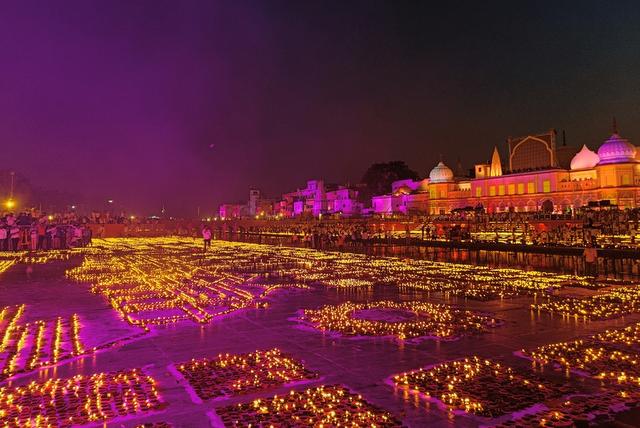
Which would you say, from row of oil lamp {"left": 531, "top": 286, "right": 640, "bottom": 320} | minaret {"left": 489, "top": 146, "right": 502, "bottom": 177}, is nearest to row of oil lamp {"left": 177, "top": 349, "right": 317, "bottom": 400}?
row of oil lamp {"left": 531, "top": 286, "right": 640, "bottom": 320}

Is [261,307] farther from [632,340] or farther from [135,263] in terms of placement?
[135,263]

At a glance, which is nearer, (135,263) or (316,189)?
(135,263)

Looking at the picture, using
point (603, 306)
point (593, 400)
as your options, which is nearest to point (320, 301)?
point (603, 306)

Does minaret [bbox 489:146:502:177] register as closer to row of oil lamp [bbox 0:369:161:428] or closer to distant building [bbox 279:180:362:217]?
distant building [bbox 279:180:362:217]

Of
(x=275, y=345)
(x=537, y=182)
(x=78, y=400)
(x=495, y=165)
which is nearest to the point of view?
(x=78, y=400)

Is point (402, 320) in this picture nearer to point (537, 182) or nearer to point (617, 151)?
point (617, 151)

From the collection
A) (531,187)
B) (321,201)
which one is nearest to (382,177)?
(321,201)
